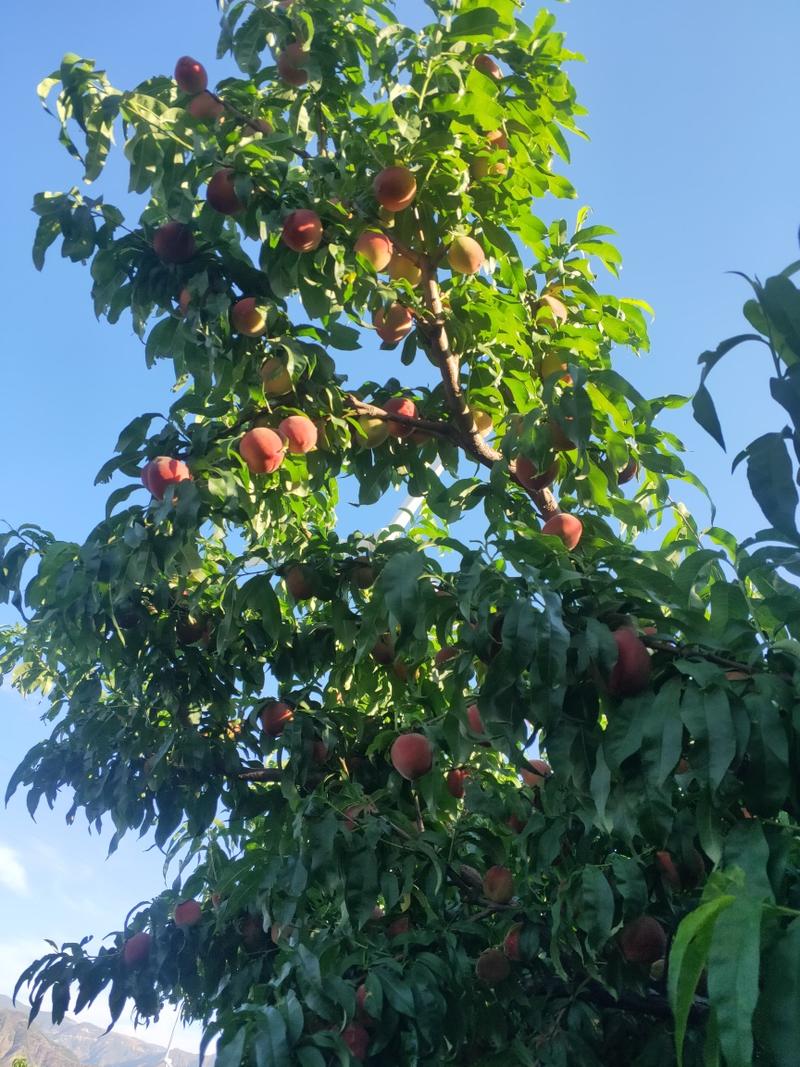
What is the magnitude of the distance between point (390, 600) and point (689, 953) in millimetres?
920

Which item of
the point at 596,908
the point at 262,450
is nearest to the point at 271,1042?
the point at 596,908

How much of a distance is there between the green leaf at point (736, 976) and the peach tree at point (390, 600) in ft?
1.73

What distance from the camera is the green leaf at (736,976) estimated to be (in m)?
0.83

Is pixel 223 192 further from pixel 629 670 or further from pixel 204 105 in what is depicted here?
pixel 629 670

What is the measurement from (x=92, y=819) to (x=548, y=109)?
99.3 inches

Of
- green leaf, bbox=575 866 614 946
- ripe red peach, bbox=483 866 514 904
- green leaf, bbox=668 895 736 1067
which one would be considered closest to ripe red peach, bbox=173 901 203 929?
ripe red peach, bbox=483 866 514 904

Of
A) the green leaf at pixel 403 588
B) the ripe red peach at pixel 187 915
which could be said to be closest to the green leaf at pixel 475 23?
the green leaf at pixel 403 588

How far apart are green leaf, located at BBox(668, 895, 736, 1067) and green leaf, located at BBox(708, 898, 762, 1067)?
12mm

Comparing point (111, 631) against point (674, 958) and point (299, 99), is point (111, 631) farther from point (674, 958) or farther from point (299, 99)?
point (674, 958)

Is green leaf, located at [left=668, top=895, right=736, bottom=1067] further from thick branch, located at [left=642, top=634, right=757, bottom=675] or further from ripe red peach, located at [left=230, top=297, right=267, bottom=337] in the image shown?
ripe red peach, located at [left=230, top=297, right=267, bottom=337]

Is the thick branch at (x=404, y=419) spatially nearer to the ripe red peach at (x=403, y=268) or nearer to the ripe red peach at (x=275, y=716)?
the ripe red peach at (x=403, y=268)

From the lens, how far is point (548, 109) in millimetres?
2686

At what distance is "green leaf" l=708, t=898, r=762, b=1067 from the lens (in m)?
0.83

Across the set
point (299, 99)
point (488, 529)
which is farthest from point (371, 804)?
point (299, 99)
